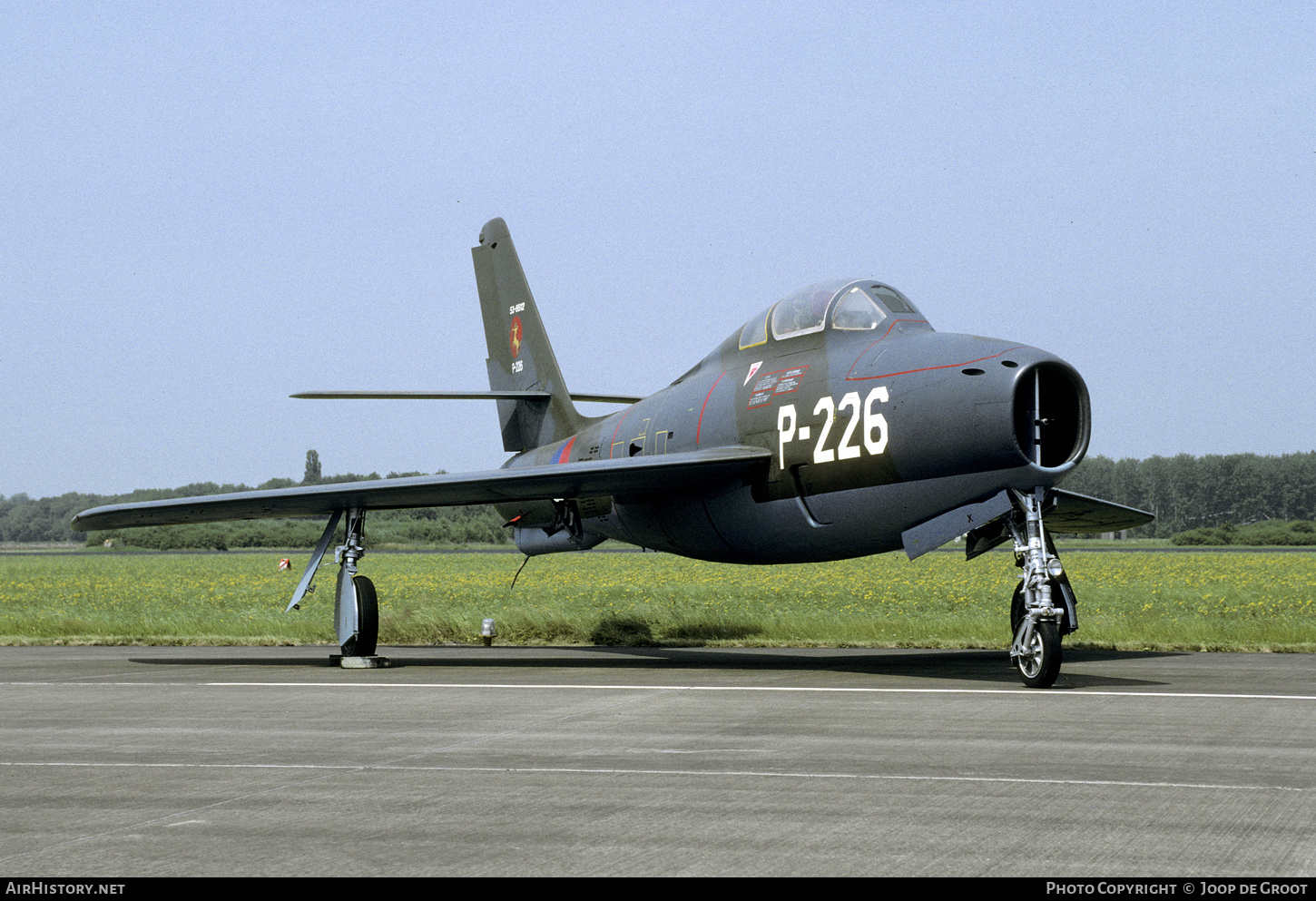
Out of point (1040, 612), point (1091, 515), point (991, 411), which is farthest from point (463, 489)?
point (1091, 515)

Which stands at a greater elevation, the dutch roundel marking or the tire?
the dutch roundel marking

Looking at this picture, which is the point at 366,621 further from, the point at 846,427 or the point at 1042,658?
the point at 1042,658

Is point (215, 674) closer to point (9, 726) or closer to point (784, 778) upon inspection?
point (9, 726)

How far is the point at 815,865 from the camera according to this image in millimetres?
4840

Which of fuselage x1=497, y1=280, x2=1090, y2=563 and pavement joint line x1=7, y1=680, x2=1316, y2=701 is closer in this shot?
pavement joint line x1=7, y1=680, x2=1316, y2=701

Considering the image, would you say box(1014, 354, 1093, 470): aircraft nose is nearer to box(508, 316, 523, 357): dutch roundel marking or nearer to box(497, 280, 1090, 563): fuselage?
box(497, 280, 1090, 563): fuselage

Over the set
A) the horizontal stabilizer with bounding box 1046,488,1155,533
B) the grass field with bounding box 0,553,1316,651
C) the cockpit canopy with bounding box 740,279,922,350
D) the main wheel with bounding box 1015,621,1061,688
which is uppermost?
the cockpit canopy with bounding box 740,279,922,350

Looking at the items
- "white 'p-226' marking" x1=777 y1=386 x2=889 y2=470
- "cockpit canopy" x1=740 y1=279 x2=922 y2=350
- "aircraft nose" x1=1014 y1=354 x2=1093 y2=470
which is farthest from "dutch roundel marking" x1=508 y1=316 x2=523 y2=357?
"aircraft nose" x1=1014 y1=354 x2=1093 y2=470

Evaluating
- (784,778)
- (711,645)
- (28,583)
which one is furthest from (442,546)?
(784,778)

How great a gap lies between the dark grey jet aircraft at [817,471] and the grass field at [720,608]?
215 cm

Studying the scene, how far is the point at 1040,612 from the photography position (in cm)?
1144

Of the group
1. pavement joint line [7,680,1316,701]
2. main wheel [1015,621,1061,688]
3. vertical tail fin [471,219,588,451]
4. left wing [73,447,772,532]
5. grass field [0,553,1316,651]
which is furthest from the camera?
vertical tail fin [471,219,588,451]

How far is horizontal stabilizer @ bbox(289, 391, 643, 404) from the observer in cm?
1866
